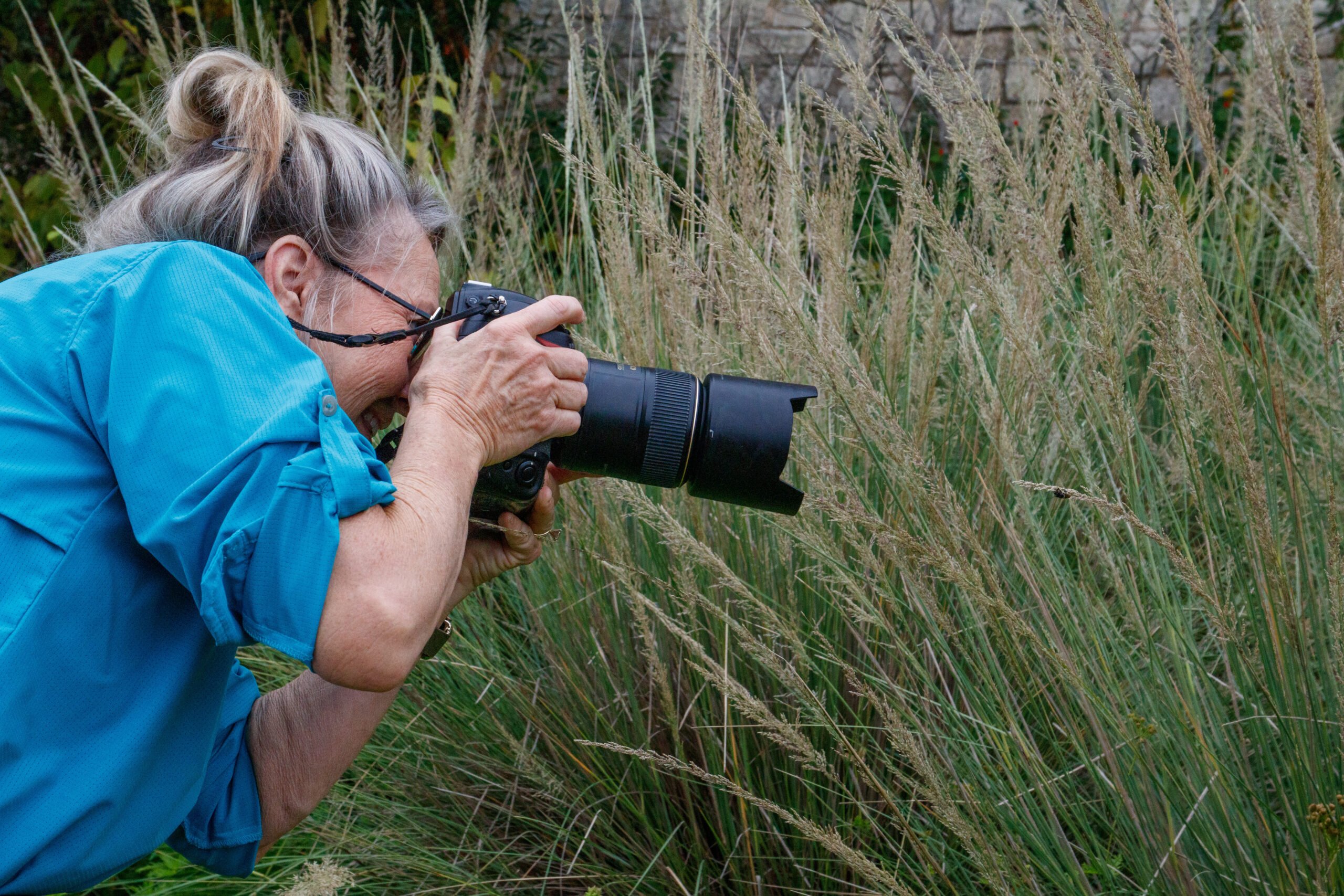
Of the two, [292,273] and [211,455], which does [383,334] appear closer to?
[292,273]

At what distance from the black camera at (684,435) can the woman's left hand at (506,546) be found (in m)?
0.12

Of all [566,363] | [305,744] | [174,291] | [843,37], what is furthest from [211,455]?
[843,37]

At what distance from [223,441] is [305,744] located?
0.68 metres

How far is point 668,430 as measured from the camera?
1.38 metres

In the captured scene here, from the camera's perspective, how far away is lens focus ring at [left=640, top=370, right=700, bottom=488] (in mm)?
1376

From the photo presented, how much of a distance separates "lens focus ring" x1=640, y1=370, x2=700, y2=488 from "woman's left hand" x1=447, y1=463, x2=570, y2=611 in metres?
0.19

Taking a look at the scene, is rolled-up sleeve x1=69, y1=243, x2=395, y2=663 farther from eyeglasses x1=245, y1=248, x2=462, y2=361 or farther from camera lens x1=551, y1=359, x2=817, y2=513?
camera lens x1=551, y1=359, x2=817, y2=513

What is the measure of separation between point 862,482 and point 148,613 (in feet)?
3.88

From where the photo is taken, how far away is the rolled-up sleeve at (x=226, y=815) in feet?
4.76

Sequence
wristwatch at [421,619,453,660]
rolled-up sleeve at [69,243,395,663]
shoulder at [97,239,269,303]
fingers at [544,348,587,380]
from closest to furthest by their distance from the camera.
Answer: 1. rolled-up sleeve at [69,243,395,663]
2. shoulder at [97,239,269,303]
3. fingers at [544,348,587,380]
4. wristwatch at [421,619,453,660]

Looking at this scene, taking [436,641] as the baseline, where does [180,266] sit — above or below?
above

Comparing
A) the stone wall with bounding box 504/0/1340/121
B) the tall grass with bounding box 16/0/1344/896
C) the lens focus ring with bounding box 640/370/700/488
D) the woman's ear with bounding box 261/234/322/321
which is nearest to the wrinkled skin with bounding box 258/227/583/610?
the woman's ear with bounding box 261/234/322/321

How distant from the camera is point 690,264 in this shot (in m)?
1.45

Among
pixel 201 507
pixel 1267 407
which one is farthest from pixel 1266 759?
pixel 201 507
